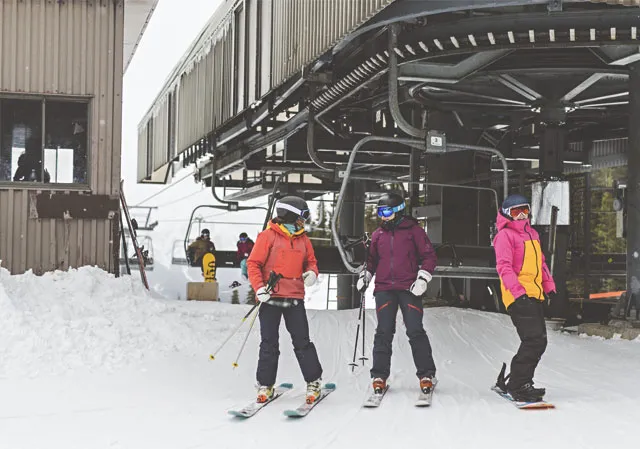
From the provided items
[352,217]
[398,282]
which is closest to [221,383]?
[398,282]

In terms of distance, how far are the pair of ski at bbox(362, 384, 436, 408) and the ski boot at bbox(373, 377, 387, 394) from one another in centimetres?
3

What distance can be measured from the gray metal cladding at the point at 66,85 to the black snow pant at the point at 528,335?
21.4 feet

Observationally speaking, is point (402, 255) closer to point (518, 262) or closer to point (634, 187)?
point (518, 262)

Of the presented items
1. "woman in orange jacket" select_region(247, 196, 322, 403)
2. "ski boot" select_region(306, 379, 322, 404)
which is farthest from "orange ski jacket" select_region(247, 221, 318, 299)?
"ski boot" select_region(306, 379, 322, 404)

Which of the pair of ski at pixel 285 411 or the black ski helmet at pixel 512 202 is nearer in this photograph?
the pair of ski at pixel 285 411

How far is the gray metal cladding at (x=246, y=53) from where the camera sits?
11.2m

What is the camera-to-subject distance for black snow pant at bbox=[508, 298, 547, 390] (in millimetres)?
7109

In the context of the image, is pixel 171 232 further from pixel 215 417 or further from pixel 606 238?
pixel 215 417

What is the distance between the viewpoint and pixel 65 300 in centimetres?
996

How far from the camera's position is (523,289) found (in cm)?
714

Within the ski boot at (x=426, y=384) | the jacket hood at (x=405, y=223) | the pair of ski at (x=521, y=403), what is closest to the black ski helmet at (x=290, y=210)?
the jacket hood at (x=405, y=223)

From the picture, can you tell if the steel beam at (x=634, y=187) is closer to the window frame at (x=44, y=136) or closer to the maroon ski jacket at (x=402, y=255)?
the maroon ski jacket at (x=402, y=255)

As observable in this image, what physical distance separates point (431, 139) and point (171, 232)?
122729mm

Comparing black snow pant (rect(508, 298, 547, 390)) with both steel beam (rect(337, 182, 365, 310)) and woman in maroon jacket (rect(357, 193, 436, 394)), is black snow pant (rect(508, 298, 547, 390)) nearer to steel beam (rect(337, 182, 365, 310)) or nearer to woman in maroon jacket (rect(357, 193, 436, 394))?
woman in maroon jacket (rect(357, 193, 436, 394))
